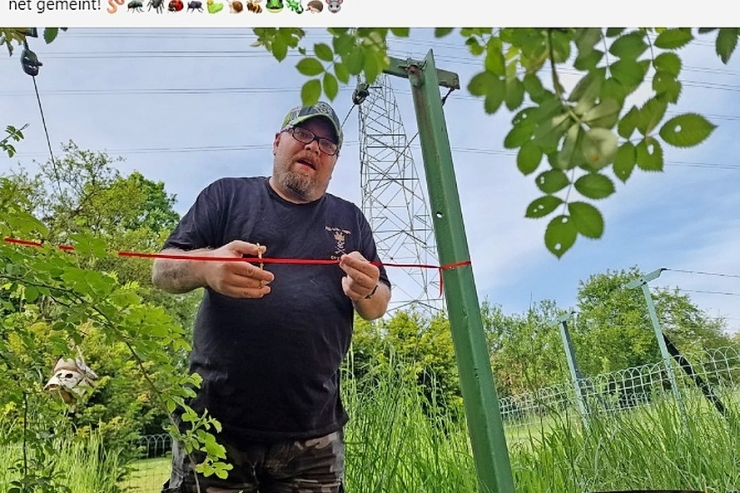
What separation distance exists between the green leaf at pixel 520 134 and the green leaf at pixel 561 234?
0.07 meters

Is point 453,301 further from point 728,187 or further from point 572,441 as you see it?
point 728,187

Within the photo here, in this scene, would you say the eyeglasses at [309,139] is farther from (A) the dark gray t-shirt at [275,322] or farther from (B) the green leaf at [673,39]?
(B) the green leaf at [673,39]

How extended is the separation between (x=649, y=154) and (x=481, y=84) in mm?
124

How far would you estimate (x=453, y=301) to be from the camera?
1.01 m

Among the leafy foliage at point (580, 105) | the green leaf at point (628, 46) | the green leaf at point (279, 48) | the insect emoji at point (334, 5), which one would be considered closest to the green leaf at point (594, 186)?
the leafy foliage at point (580, 105)

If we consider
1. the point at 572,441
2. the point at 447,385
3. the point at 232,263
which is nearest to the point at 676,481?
the point at 572,441

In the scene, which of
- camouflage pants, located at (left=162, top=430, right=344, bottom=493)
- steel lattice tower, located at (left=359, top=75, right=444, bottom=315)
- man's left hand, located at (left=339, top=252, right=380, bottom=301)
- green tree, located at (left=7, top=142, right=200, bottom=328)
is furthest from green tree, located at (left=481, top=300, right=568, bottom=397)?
green tree, located at (left=7, top=142, right=200, bottom=328)

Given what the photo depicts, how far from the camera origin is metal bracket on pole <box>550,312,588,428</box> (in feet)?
3.80

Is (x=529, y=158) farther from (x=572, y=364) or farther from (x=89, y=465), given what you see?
(x=89, y=465)

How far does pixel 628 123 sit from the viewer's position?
382 millimetres

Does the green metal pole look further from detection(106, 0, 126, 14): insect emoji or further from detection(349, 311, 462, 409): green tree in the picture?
detection(106, 0, 126, 14): insect emoji

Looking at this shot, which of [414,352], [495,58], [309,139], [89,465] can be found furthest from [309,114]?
[89,465]

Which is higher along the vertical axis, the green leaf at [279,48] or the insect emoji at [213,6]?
the insect emoji at [213,6]

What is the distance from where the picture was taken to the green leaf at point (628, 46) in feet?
1.39
